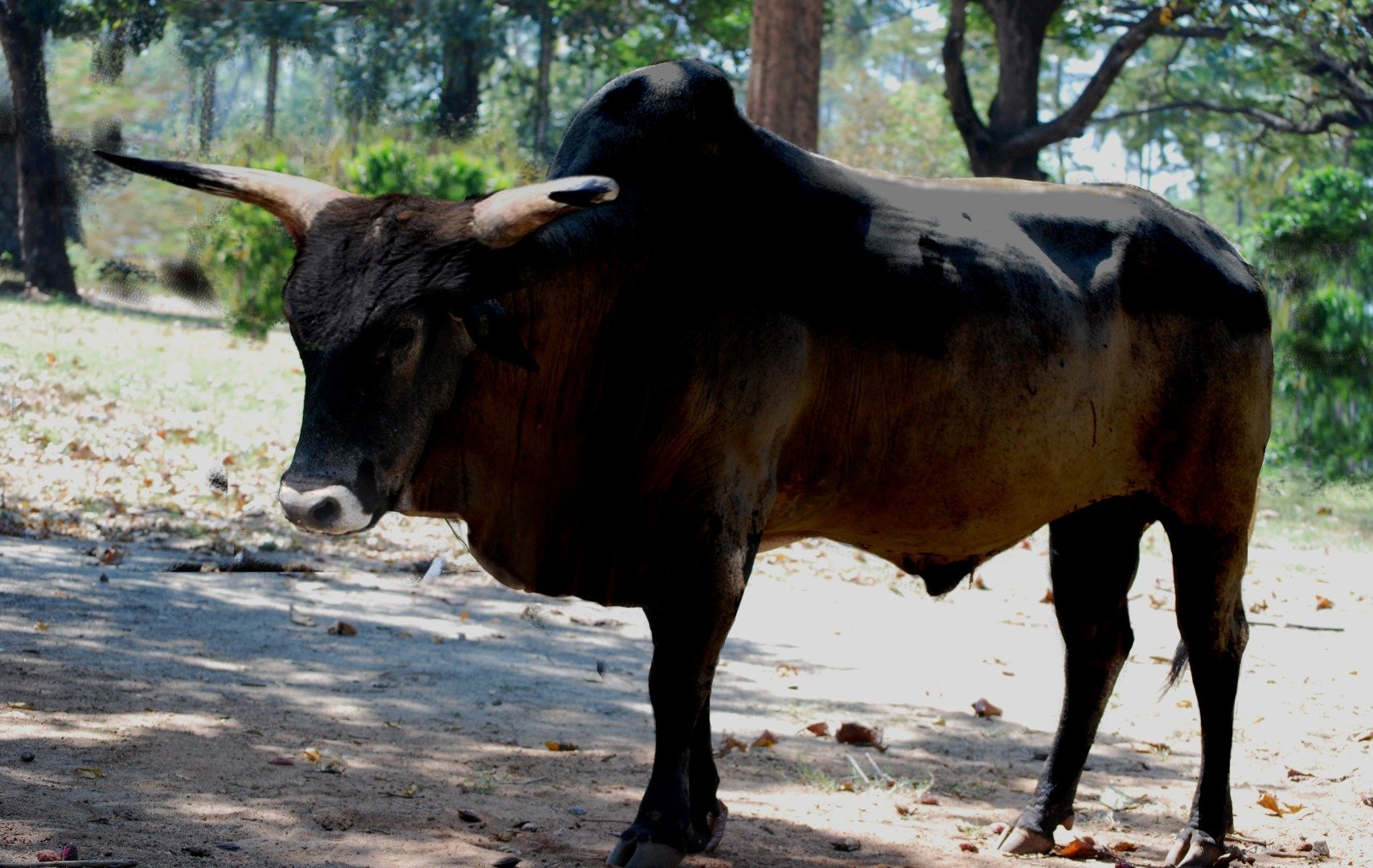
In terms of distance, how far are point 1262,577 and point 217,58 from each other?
50.7 ft

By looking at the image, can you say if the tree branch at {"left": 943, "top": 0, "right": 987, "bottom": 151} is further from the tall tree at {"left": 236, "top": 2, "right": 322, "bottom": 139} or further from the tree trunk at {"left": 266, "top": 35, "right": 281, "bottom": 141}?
the tall tree at {"left": 236, "top": 2, "right": 322, "bottom": 139}

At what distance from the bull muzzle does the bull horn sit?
2.20 feet

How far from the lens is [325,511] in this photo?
124 inches

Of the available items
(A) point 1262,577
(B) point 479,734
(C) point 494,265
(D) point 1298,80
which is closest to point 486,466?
(C) point 494,265

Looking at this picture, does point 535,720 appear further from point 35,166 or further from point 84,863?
point 35,166

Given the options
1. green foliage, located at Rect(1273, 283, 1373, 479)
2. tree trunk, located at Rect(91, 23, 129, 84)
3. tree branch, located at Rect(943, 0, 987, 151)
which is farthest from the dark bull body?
tree trunk, located at Rect(91, 23, 129, 84)

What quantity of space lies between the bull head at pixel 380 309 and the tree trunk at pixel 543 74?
20118mm

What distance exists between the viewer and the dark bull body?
3.42 metres

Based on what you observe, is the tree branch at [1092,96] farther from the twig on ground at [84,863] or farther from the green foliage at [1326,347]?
the twig on ground at [84,863]

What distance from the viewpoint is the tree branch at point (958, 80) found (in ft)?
52.9

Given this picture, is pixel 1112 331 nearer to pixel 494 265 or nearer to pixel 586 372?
pixel 586 372

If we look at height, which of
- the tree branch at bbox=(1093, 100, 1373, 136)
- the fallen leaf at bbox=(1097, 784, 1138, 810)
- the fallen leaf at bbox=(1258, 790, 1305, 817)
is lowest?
the fallen leaf at bbox=(1097, 784, 1138, 810)

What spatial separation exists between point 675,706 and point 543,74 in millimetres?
21908

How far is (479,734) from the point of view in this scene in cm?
524
